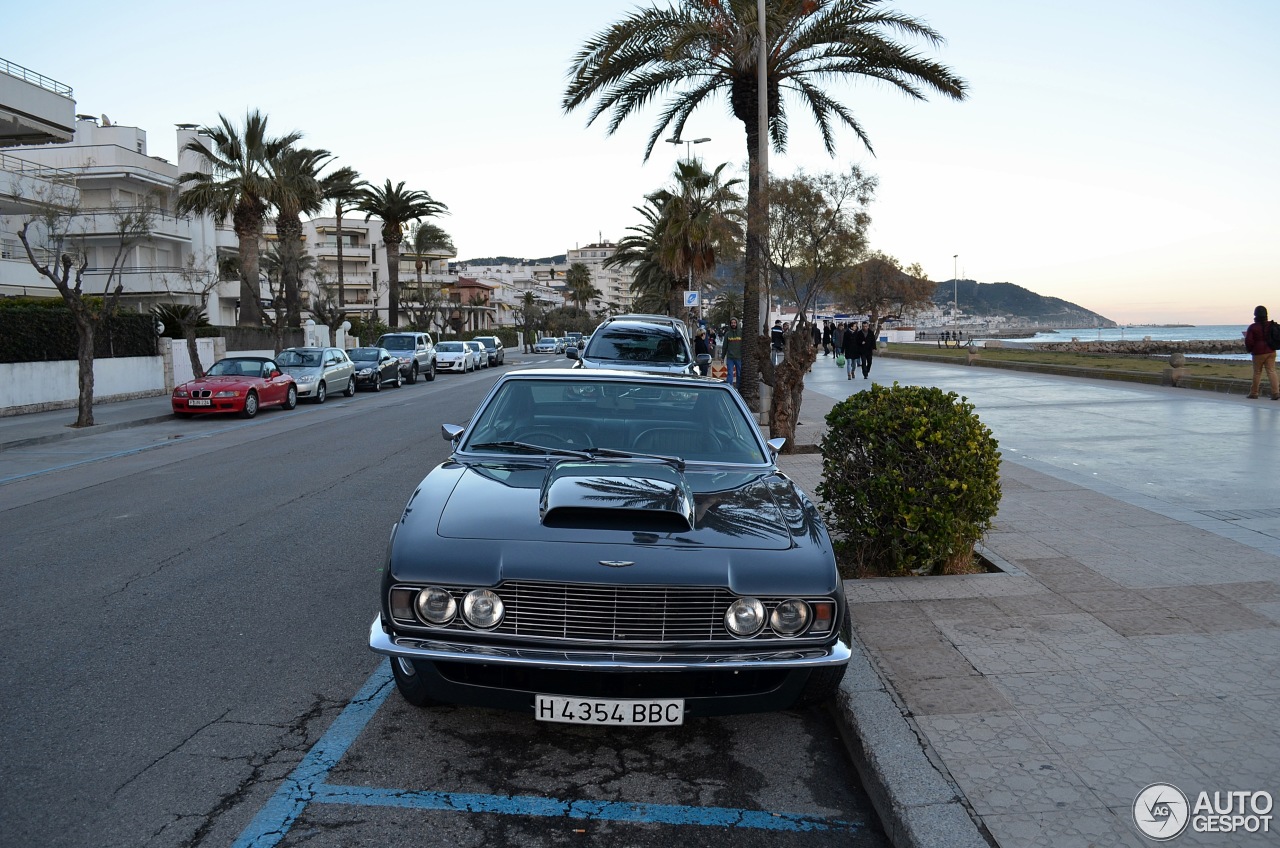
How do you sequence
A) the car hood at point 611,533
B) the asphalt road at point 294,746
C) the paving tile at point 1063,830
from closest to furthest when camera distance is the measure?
the paving tile at point 1063,830 < the asphalt road at point 294,746 < the car hood at point 611,533

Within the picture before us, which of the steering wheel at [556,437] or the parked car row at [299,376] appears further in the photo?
the parked car row at [299,376]

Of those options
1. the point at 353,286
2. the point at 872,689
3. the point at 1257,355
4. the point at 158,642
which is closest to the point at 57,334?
the point at 158,642

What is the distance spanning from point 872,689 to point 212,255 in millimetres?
51527

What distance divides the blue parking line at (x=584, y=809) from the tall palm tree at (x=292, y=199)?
1450 inches

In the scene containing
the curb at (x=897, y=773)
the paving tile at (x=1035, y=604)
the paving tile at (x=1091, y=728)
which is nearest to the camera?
the curb at (x=897, y=773)

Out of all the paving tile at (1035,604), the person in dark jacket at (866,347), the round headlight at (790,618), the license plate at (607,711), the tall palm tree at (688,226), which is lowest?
the paving tile at (1035,604)

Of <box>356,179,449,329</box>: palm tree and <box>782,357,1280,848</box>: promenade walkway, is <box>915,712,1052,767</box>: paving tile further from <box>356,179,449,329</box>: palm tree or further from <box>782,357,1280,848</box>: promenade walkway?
<box>356,179,449,329</box>: palm tree

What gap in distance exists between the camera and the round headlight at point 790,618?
153 inches

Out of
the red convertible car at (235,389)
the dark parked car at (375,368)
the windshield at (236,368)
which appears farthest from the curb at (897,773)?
the dark parked car at (375,368)

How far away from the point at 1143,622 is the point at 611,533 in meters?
3.30

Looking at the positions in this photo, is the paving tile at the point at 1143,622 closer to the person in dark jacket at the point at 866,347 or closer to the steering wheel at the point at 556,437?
the steering wheel at the point at 556,437

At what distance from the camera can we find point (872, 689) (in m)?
4.57

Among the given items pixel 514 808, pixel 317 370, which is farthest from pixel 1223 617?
pixel 317 370

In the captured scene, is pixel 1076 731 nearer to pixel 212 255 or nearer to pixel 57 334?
pixel 57 334
